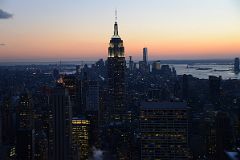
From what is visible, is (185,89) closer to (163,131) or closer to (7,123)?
(7,123)

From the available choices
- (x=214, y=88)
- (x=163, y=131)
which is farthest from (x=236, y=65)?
(x=163, y=131)

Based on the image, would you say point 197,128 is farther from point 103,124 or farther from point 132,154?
point 103,124

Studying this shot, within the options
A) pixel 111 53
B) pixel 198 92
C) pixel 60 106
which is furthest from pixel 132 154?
pixel 111 53

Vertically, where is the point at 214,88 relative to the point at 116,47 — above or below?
below

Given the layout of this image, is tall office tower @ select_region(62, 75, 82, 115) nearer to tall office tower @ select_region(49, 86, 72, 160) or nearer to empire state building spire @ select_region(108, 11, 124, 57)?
empire state building spire @ select_region(108, 11, 124, 57)

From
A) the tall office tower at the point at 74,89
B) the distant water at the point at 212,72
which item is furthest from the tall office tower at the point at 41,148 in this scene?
the distant water at the point at 212,72

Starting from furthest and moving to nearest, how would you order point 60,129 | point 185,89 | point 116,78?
point 116,78 < point 185,89 < point 60,129
